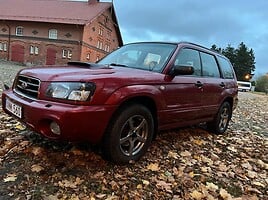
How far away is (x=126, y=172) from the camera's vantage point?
3.62 meters

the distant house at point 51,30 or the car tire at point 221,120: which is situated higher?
the distant house at point 51,30

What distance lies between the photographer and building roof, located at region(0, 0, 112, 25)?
40.0 m

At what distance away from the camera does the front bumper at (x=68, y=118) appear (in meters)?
3.06

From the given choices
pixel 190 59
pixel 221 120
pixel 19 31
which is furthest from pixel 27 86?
pixel 19 31

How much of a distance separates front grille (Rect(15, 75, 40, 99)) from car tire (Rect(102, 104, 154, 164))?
3.12 ft

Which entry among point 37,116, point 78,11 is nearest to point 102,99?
point 37,116

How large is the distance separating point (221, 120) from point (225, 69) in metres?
1.12

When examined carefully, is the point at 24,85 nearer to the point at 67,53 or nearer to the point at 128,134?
the point at 128,134

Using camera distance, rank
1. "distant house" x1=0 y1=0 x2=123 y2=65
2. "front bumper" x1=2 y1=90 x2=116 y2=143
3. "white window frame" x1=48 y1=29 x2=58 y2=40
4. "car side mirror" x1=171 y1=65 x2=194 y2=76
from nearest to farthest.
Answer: "front bumper" x1=2 y1=90 x2=116 y2=143 → "car side mirror" x1=171 y1=65 x2=194 y2=76 → "distant house" x1=0 y1=0 x2=123 y2=65 → "white window frame" x1=48 y1=29 x2=58 y2=40

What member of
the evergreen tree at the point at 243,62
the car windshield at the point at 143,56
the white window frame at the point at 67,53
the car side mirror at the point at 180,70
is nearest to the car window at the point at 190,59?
the car windshield at the point at 143,56

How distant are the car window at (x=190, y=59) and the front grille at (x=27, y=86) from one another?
2.10 metres

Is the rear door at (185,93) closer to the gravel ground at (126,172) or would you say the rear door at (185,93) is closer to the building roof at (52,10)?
the gravel ground at (126,172)

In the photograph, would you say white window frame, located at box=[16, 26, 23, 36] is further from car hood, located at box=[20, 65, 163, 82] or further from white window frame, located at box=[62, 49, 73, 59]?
car hood, located at box=[20, 65, 163, 82]

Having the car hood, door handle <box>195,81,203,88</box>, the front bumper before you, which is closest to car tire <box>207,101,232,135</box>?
door handle <box>195,81,203,88</box>
